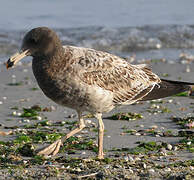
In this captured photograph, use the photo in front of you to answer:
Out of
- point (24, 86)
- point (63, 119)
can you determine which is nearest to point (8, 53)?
point (24, 86)

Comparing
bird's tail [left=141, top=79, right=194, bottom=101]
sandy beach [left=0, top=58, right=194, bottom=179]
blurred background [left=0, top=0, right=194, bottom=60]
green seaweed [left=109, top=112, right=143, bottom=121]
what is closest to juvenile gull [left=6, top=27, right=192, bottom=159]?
sandy beach [left=0, top=58, right=194, bottom=179]

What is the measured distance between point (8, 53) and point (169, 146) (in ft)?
27.6

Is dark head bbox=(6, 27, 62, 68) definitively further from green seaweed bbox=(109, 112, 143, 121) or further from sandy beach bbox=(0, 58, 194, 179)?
green seaweed bbox=(109, 112, 143, 121)

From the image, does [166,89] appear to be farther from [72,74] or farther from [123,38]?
[123,38]

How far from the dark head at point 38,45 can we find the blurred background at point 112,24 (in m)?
7.28

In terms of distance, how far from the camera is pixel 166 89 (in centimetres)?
706

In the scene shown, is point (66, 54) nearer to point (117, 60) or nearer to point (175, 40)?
point (117, 60)

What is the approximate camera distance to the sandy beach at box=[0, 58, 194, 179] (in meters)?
5.11

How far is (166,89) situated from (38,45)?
202cm

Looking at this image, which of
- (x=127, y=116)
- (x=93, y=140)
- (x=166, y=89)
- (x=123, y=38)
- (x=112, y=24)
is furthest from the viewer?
(x=112, y=24)

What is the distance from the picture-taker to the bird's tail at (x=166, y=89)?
7.02 m

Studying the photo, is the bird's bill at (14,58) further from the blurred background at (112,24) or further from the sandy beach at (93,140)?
the blurred background at (112,24)

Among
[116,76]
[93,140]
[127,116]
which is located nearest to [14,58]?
[116,76]

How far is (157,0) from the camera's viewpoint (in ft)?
72.1
